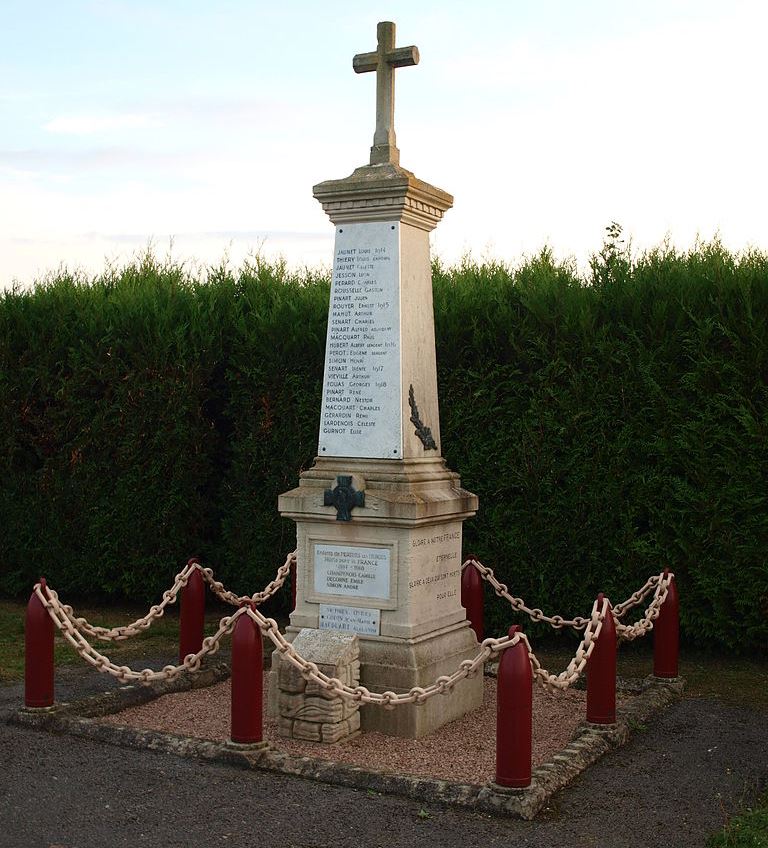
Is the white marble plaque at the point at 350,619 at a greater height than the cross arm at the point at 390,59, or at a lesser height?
lesser

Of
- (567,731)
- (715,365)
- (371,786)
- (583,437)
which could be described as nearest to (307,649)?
(371,786)

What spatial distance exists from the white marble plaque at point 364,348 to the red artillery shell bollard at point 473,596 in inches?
79.0

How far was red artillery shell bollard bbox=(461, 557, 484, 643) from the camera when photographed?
8711 mm

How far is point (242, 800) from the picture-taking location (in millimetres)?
5578

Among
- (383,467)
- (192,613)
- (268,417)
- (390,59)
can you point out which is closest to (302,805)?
(383,467)

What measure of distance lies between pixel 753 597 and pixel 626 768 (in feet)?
9.93

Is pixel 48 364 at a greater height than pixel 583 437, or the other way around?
pixel 48 364

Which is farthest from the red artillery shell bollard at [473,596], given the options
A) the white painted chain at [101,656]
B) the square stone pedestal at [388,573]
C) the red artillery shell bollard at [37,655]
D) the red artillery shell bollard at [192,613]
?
the red artillery shell bollard at [37,655]

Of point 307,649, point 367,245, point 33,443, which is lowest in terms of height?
point 307,649

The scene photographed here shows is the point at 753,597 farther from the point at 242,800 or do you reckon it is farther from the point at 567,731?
the point at 242,800

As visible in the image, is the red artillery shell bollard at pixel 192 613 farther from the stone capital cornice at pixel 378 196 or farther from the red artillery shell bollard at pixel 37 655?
the stone capital cornice at pixel 378 196

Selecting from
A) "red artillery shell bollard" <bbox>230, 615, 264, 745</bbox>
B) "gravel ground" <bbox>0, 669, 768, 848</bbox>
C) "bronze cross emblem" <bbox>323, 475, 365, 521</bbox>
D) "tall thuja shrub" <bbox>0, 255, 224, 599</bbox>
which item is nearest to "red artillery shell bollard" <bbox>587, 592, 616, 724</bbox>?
"gravel ground" <bbox>0, 669, 768, 848</bbox>

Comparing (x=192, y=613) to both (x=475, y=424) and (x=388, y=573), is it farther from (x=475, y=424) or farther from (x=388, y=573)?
(x=475, y=424)

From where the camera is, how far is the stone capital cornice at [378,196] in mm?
7156
